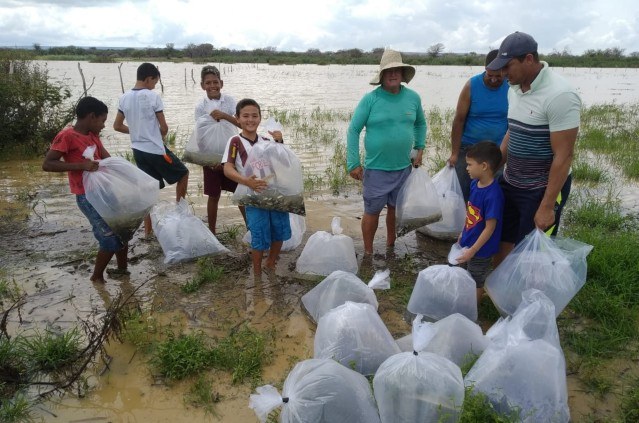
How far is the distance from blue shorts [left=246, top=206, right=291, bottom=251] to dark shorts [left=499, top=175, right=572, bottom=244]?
5.00ft

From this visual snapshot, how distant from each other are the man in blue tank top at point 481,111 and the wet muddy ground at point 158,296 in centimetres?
107

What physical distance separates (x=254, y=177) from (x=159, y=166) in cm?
131

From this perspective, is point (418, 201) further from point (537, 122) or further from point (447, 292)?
point (537, 122)

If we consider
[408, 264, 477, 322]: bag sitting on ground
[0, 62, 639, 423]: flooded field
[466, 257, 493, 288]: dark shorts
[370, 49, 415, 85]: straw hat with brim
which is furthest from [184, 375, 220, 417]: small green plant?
[370, 49, 415, 85]: straw hat with brim

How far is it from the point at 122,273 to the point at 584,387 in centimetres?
316

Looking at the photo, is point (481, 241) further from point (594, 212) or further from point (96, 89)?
point (96, 89)

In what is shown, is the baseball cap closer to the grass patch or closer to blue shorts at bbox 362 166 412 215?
blue shorts at bbox 362 166 412 215

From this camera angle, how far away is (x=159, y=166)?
3977 mm

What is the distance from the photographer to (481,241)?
270 centimetres

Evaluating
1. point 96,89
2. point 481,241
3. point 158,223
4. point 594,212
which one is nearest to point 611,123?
point 594,212

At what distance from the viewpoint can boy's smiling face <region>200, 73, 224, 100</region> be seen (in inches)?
154

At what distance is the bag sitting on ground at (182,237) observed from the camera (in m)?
3.62

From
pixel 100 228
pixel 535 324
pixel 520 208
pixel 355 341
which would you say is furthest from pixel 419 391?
pixel 100 228

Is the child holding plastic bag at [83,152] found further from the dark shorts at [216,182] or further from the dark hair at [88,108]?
the dark shorts at [216,182]
